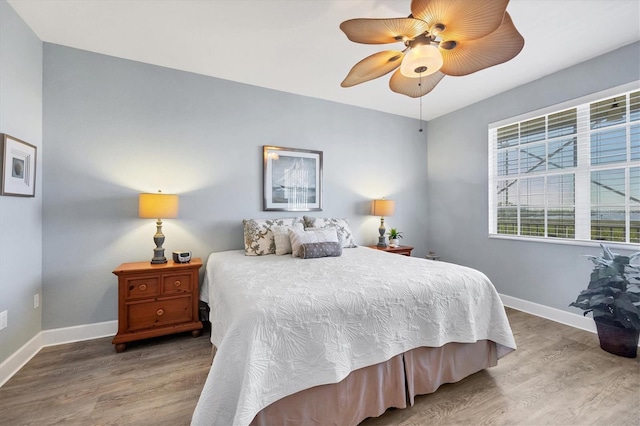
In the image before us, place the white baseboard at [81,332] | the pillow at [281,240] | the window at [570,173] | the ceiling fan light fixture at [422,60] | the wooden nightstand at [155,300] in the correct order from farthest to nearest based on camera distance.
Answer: the pillow at [281,240], the window at [570,173], the wooden nightstand at [155,300], the white baseboard at [81,332], the ceiling fan light fixture at [422,60]

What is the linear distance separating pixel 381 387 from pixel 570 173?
10.2 ft

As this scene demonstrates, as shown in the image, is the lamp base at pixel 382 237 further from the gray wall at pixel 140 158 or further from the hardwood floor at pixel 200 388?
the hardwood floor at pixel 200 388

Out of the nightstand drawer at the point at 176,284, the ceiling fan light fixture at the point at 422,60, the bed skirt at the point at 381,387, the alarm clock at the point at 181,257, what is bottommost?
the bed skirt at the point at 381,387

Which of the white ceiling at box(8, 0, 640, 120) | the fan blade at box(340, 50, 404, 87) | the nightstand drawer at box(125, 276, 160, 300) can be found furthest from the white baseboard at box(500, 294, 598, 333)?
the nightstand drawer at box(125, 276, 160, 300)

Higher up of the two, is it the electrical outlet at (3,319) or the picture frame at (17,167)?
the picture frame at (17,167)

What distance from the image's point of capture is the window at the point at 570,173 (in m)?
2.55

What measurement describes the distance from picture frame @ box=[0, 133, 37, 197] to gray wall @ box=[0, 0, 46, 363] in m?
0.06

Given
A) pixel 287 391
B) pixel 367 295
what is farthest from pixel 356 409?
pixel 367 295

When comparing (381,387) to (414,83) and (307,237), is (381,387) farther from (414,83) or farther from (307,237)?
(414,83)

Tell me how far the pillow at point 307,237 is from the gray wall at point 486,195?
2.28 meters

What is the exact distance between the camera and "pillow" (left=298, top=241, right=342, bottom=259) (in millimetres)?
2588

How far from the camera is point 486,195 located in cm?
368

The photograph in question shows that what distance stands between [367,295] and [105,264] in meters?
2.62

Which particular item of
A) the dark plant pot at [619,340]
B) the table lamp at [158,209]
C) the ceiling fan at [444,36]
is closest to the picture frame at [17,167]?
the table lamp at [158,209]
